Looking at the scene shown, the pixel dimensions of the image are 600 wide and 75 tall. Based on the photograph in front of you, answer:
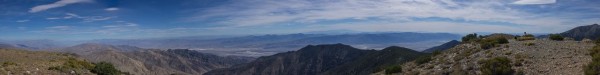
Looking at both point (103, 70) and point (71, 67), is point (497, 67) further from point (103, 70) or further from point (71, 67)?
point (71, 67)

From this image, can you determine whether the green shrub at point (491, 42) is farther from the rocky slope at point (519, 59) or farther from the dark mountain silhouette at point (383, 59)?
the dark mountain silhouette at point (383, 59)

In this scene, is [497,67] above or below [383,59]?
above

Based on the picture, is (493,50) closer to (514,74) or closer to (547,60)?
(547,60)

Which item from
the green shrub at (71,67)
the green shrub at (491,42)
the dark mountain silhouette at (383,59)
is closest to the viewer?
the green shrub at (71,67)

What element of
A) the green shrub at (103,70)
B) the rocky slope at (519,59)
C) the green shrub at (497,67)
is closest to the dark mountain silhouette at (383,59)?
the rocky slope at (519,59)

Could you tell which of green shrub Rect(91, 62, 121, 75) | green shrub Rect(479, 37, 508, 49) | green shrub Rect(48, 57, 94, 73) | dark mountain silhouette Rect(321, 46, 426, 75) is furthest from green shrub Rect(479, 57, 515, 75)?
dark mountain silhouette Rect(321, 46, 426, 75)

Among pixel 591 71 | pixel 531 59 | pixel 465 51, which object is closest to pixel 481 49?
pixel 465 51

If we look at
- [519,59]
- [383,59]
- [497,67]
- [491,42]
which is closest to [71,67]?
[497,67]
